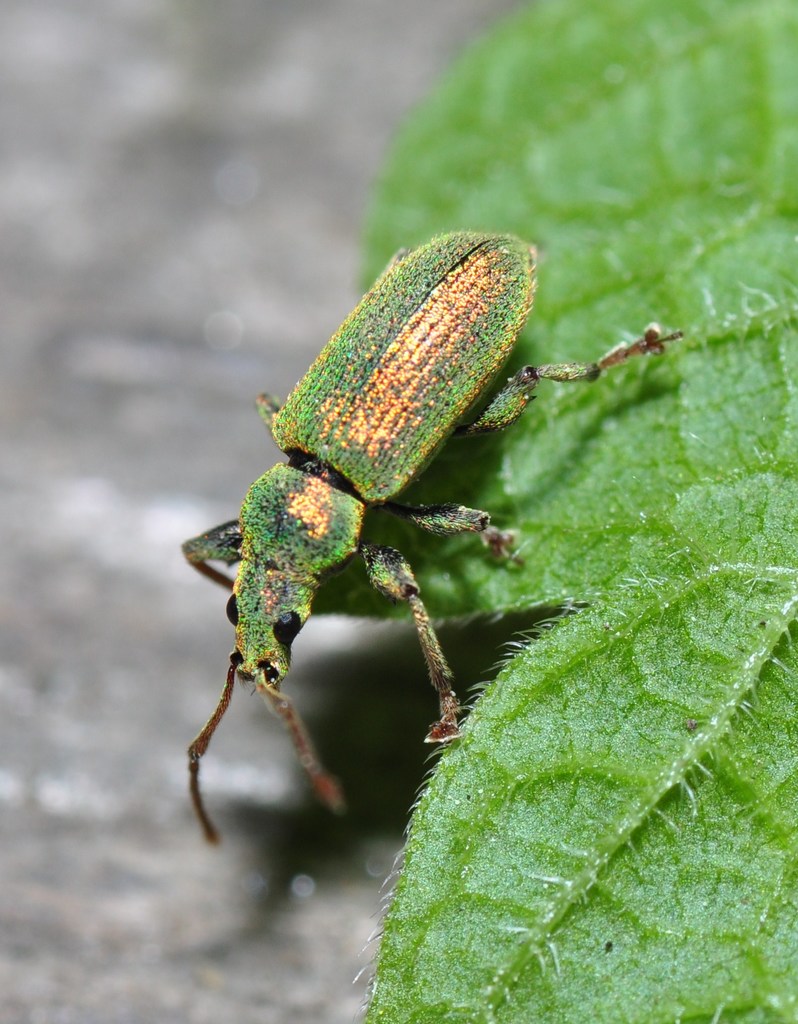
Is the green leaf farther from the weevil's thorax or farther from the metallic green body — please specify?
the weevil's thorax

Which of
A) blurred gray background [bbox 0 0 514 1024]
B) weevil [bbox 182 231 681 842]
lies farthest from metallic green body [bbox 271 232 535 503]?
blurred gray background [bbox 0 0 514 1024]

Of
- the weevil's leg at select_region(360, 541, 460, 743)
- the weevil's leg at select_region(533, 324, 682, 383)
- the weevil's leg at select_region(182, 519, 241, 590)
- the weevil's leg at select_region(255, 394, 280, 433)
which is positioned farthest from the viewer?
the weevil's leg at select_region(255, 394, 280, 433)

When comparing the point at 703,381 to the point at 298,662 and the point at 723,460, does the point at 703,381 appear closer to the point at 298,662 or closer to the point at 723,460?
the point at 723,460

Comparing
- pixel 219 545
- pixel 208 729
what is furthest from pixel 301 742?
pixel 219 545

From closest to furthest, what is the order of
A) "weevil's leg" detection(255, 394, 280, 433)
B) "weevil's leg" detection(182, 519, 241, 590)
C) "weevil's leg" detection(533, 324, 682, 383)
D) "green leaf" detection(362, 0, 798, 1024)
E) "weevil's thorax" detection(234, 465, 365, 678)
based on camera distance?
1. "green leaf" detection(362, 0, 798, 1024)
2. "weevil's leg" detection(533, 324, 682, 383)
3. "weevil's thorax" detection(234, 465, 365, 678)
4. "weevil's leg" detection(182, 519, 241, 590)
5. "weevil's leg" detection(255, 394, 280, 433)

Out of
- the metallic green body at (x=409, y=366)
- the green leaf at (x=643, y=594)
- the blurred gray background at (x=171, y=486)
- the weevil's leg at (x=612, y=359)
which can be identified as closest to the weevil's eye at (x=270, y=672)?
the green leaf at (x=643, y=594)

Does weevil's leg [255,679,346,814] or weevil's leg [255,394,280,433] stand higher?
weevil's leg [255,394,280,433]

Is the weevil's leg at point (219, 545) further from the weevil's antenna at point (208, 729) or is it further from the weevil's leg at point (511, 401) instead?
the weevil's leg at point (511, 401)

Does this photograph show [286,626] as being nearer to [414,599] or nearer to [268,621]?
[268,621]
